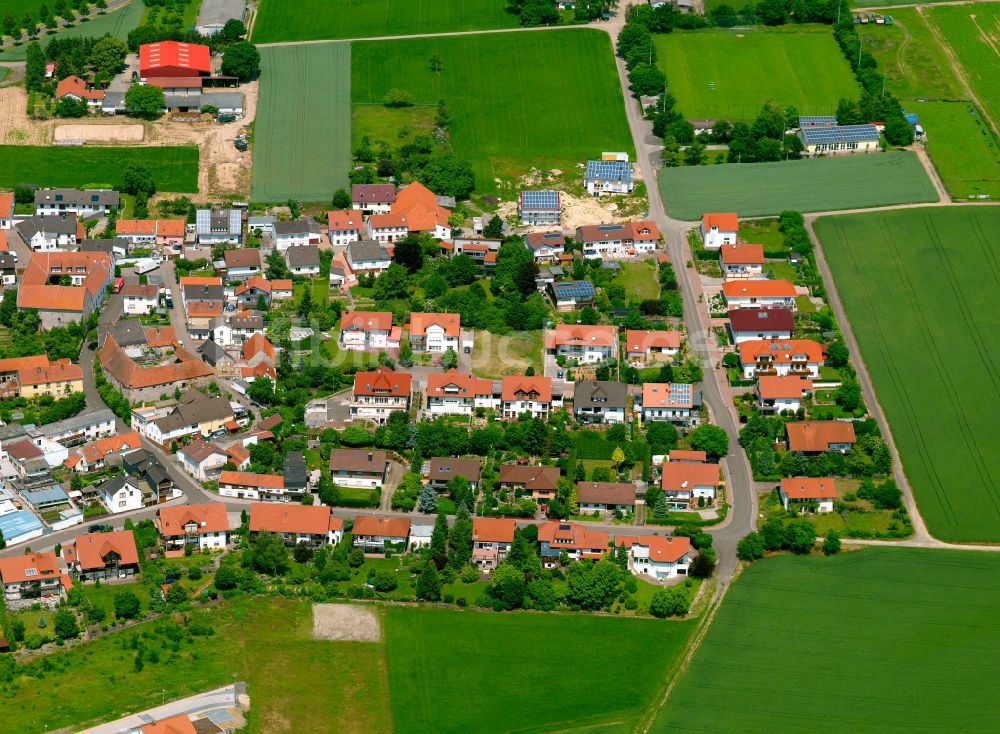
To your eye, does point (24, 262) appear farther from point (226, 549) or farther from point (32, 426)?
point (226, 549)

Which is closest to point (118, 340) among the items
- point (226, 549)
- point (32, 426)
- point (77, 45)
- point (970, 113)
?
point (32, 426)

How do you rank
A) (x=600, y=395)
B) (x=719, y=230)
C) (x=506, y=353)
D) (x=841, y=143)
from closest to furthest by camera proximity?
(x=600, y=395) → (x=506, y=353) → (x=719, y=230) → (x=841, y=143)

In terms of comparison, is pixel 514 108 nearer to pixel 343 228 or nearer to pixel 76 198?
pixel 343 228

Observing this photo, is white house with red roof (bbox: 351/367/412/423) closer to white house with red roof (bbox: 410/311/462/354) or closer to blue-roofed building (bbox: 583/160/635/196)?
white house with red roof (bbox: 410/311/462/354)

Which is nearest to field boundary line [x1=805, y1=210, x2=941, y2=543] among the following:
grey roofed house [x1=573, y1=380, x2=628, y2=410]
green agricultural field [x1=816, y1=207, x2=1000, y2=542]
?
green agricultural field [x1=816, y1=207, x2=1000, y2=542]

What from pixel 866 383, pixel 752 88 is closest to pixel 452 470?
pixel 866 383

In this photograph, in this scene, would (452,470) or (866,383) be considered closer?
(452,470)
